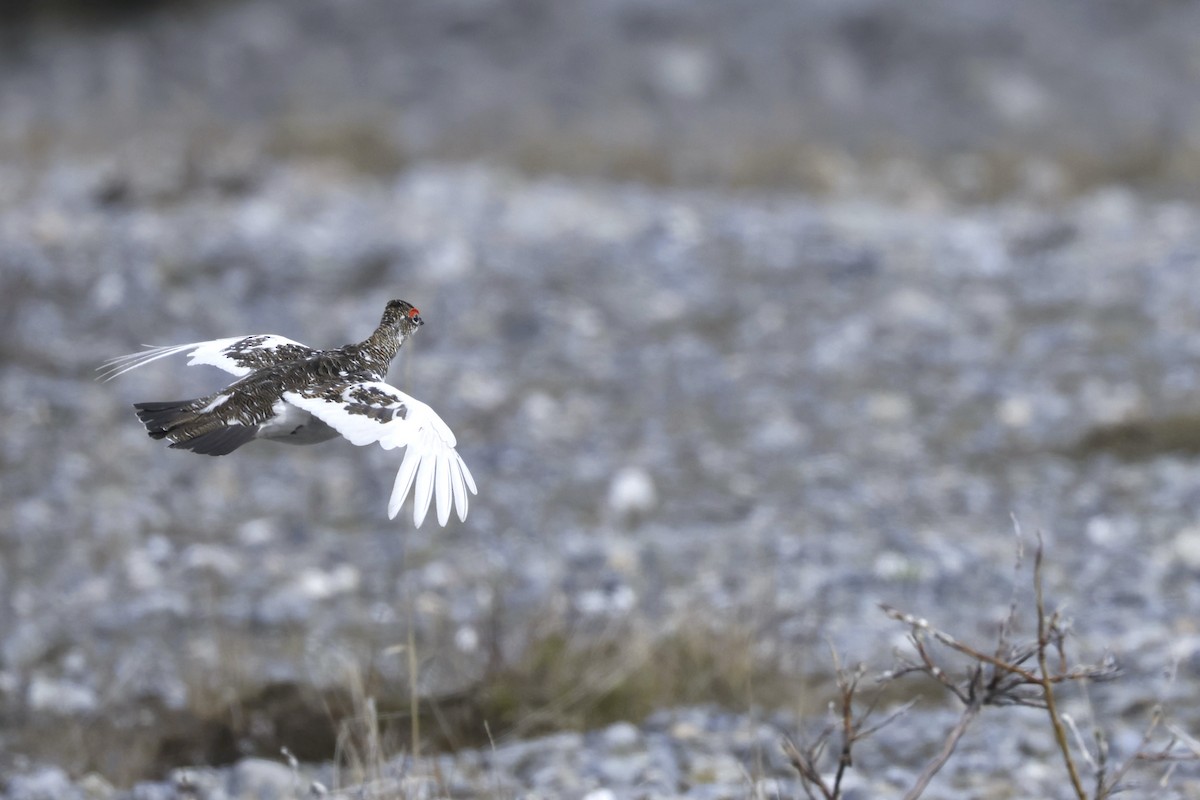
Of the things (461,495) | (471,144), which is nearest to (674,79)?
(471,144)

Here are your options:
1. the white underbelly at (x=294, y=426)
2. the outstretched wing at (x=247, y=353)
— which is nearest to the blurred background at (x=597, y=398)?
the outstretched wing at (x=247, y=353)

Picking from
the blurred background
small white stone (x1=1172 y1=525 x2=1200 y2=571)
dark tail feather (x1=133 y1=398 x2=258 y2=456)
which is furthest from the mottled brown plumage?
small white stone (x1=1172 y1=525 x2=1200 y2=571)

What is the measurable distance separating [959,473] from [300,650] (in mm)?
3490

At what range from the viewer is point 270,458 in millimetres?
6984

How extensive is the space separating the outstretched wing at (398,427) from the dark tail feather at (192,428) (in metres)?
0.11

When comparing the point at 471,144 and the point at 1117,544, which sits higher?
the point at 471,144

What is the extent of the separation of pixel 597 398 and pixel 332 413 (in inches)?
224

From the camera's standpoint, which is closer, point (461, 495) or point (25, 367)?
point (461, 495)

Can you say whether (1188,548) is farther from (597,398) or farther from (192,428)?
(192,428)

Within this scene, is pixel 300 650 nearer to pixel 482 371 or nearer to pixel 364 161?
pixel 482 371

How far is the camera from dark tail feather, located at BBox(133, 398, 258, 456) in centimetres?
214

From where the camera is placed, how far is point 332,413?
2148 millimetres

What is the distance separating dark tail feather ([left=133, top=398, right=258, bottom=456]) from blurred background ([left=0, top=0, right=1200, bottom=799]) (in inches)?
25.5

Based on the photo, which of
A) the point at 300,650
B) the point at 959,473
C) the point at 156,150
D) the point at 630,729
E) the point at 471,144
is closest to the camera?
the point at 630,729
